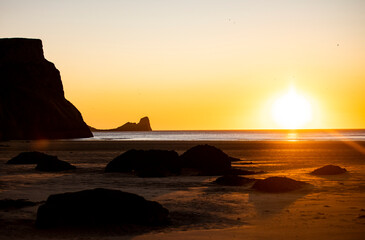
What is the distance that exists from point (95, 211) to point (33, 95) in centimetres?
11129

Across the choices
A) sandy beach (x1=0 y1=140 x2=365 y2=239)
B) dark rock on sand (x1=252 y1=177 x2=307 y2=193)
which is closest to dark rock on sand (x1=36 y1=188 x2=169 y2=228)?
sandy beach (x1=0 y1=140 x2=365 y2=239)

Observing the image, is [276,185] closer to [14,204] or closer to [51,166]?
[14,204]

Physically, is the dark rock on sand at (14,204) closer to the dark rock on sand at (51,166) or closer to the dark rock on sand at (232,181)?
the dark rock on sand at (232,181)

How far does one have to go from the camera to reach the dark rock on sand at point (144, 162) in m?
22.0

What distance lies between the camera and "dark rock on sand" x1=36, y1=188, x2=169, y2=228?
962 cm

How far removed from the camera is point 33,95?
378 ft

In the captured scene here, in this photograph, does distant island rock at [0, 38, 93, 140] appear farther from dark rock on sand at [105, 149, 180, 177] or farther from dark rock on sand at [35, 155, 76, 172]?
dark rock on sand at [105, 149, 180, 177]

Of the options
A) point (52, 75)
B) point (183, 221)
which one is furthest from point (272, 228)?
point (52, 75)

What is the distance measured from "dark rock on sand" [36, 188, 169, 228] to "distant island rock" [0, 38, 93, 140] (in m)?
98.7

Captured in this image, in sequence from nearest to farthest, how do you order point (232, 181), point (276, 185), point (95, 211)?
1. point (95, 211)
2. point (276, 185)
3. point (232, 181)

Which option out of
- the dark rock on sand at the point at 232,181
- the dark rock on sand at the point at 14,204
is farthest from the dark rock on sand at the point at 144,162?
the dark rock on sand at the point at 14,204

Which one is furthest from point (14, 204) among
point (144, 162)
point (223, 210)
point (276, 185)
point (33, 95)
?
point (33, 95)

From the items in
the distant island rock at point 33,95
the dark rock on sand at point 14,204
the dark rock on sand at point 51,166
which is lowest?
the dark rock on sand at point 14,204

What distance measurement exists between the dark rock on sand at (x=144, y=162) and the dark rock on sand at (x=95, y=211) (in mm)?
11298
